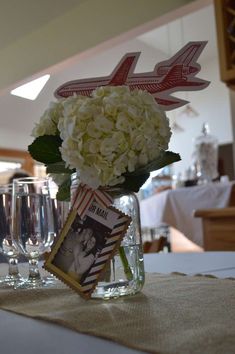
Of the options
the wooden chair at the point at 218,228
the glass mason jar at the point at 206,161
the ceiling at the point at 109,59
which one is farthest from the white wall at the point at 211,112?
the wooden chair at the point at 218,228

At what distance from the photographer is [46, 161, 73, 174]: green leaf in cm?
77

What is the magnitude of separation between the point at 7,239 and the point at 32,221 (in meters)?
0.09

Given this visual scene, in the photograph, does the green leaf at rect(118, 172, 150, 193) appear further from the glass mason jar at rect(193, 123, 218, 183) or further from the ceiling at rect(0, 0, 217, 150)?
the ceiling at rect(0, 0, 217, 150)

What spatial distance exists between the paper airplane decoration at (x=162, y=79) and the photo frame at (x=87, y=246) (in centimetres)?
22

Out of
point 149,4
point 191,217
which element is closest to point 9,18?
point 149,4

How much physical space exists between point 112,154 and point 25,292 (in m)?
0.30

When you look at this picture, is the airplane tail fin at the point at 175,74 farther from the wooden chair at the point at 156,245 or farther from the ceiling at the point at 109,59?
the ceiling at the point at 109,59

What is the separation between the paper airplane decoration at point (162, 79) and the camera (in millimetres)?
803

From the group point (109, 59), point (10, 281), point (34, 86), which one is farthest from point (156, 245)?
point (109, 59)

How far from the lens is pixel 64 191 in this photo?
0.81 meters

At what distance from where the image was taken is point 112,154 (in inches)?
26.5

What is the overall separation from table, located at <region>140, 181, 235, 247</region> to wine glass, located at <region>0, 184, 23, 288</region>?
4.38ft

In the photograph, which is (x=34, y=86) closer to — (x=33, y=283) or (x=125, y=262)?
(x=33, y=283)

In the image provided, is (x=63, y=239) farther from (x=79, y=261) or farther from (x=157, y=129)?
(x=157, y=129)
